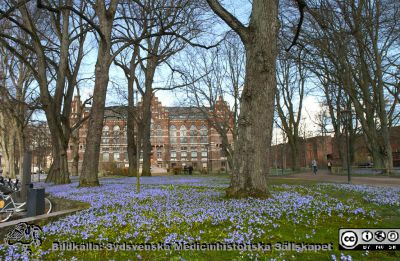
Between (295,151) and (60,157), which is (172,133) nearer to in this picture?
(295,151)

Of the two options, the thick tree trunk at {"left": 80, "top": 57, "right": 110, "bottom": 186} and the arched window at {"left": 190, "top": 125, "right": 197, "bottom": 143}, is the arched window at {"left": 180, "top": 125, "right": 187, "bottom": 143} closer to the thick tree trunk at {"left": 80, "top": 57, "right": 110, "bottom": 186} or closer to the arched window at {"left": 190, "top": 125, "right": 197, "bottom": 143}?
the arched window at {"left": 190, "top": 125, "right": 197, "bottom": 143}

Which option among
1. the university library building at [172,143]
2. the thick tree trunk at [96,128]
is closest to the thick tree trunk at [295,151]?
the thick tree trunk at [96,128]

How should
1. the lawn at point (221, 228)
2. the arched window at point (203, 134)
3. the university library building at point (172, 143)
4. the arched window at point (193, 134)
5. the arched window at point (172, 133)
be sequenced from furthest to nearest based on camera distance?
the arched window at point (172, 133) → the arched window at point (193, 134) → the arched window at point (203, 134) → the university library building at point (172, 143) → the lawn at point (221, 228)

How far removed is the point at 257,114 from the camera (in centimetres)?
860

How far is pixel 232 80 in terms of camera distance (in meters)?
33.7

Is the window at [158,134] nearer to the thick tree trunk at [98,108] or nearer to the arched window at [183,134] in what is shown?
the arched window at [183,134]

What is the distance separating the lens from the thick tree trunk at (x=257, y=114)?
8.51 meters

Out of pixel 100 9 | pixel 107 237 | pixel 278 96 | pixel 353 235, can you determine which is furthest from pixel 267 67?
pixel 278 96

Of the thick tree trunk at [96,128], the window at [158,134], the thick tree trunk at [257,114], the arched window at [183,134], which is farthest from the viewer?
the arched window at [183,134]

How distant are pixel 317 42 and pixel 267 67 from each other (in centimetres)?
1178

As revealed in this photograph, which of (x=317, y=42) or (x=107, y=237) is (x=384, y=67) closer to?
(x=317, y=42)

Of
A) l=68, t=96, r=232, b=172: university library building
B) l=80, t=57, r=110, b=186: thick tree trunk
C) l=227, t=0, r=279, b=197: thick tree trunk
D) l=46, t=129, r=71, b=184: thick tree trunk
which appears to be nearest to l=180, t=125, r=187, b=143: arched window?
l=68, t=96, r=232, b=172: university library building

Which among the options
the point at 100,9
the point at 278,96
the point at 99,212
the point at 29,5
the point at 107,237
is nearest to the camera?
the point at 107,237

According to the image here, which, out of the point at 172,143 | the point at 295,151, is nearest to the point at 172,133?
the point at 172,143
